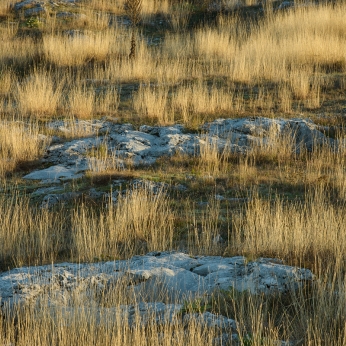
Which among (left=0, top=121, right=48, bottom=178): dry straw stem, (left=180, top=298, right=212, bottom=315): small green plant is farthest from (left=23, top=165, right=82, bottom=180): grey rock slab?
(left=180, top=298, right=212, bottom=315): small green plant

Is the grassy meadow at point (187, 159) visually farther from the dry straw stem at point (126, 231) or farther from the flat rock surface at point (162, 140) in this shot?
the flat rock surface at point (162, 140)

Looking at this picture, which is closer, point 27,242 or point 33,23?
point 27,242

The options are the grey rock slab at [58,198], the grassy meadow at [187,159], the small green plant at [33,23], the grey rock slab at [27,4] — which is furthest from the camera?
the grey rock slab at [27,4]

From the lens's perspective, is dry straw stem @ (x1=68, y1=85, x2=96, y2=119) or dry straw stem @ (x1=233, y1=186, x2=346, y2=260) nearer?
dry straw stem @ (x1=233, y1=186, x2=346, y2=260)

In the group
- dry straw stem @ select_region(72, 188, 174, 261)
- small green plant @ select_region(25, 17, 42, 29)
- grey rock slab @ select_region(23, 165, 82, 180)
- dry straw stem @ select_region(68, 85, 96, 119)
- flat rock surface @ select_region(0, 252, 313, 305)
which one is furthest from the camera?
small green plant @ select_region(25, 17, 42, 29)

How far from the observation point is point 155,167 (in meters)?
9.27

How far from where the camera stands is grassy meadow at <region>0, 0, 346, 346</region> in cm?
417

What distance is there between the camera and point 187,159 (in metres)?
9.44

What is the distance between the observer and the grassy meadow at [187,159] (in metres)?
4.17

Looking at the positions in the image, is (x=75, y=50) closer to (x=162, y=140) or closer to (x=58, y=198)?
(x=162, y=140)

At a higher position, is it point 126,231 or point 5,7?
point 5,7

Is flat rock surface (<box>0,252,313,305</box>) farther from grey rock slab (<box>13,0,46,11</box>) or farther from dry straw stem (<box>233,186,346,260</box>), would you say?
grey rock slab (<box>13,0,46,11</box>)

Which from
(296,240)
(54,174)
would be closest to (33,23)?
(54,174)

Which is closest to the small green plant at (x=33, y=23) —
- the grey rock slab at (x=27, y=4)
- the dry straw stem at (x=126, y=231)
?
the grey rock slab at (x=27, y=4)
